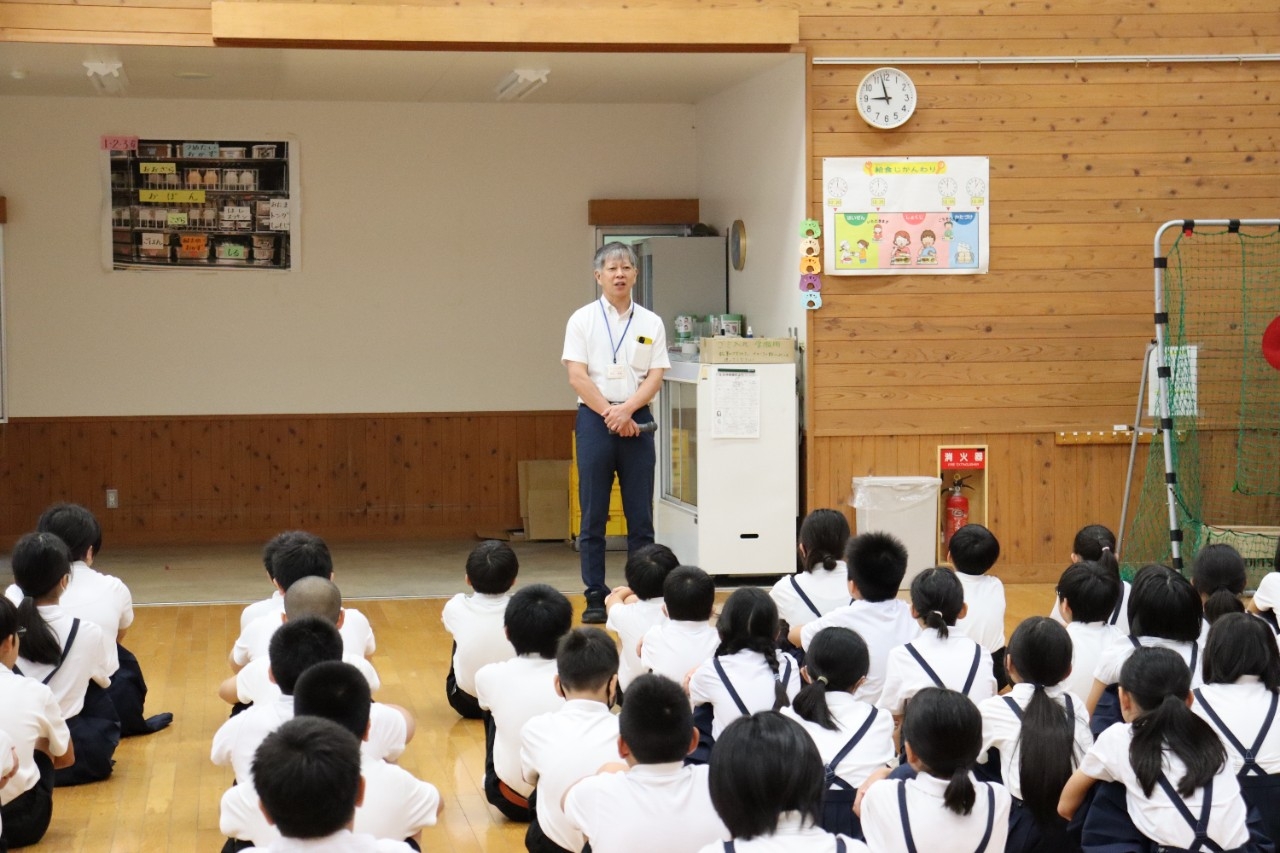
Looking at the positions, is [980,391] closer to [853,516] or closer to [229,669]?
[853,516]

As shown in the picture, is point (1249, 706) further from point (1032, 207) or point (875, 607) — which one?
point (1032, 207)

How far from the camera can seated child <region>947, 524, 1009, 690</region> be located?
4770 mm

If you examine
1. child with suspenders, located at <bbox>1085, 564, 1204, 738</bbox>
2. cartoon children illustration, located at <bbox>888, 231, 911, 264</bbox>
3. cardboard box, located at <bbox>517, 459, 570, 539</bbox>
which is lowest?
cardboard box, located at <bbox>517, 459, 570, 539</bbox>

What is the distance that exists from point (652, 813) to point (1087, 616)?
1878mm

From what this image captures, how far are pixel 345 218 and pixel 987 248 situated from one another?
4369mm

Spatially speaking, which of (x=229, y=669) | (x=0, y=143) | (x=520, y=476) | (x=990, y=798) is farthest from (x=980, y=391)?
(x=0, y=143)

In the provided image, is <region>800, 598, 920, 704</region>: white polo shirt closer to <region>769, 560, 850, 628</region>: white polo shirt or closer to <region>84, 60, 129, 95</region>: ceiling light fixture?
<region>769, 560, 850, 628</region>: white polo shirt

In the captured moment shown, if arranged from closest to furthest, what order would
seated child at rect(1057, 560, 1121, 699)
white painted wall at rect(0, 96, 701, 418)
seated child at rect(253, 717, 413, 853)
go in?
seated child at rect(253, 717, 413, 853)
seated child at rect(1057, 560, 1121, 699)
white painted wall at rect(0, 96, 701, 418)

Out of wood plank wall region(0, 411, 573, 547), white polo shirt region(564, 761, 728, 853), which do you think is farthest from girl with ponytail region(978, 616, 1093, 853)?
wood plank wall region(0, 411, 573, 547)

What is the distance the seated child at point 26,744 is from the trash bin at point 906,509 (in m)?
4.50

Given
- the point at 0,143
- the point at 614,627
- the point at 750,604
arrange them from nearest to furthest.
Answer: the point at 750,604, the point at 614,627, the point at 0,143

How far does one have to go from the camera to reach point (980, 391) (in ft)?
25.1

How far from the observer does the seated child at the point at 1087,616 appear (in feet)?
13.7

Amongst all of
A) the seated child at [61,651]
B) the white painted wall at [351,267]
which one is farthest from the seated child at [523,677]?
the white painted wall at [351,267]
